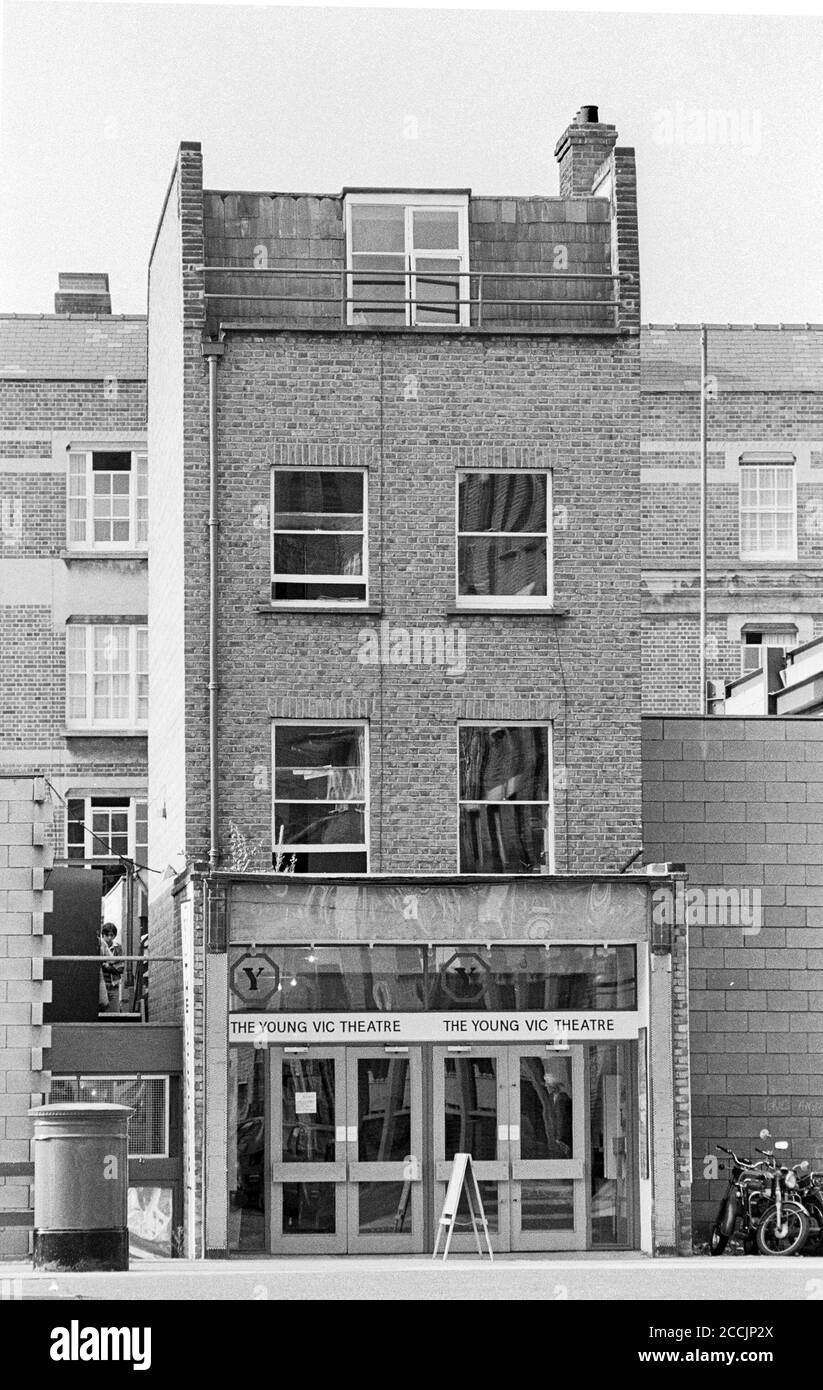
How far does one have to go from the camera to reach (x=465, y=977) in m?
29.8

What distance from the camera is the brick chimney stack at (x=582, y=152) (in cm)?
3284

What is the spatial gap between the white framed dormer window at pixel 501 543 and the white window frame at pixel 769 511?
20.9 m

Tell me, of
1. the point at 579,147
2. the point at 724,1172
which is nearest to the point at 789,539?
the point at 579,147

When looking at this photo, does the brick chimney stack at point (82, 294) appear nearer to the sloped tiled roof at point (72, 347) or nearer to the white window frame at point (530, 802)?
the sloped tiled roof at point (72, 347)

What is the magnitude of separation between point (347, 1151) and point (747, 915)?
5.70 meters

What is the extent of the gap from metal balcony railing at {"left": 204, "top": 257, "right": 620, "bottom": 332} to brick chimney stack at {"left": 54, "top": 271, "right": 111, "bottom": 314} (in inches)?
835

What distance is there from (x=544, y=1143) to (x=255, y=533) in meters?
7.92

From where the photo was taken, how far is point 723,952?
1222 inches

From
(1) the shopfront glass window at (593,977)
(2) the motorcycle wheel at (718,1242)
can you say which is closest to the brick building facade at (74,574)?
(1) the shopfront glass window at (593,977)

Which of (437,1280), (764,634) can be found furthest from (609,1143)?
(764,634)

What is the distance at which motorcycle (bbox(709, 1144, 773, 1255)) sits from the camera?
2902cm

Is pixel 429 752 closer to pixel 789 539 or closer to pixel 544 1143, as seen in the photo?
pixel 544 1143

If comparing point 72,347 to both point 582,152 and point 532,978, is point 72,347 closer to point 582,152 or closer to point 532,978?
point 582,152

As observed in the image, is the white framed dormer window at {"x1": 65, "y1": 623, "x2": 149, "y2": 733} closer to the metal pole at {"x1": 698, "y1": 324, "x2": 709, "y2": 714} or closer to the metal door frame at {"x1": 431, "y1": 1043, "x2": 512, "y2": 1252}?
the metal pole at {"x1": 698, "y1": 324, "x2": 709, "y2": 714}
